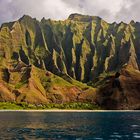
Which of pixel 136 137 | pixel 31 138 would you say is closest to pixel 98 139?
pixel 136 137

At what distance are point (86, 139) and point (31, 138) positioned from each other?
580 inches

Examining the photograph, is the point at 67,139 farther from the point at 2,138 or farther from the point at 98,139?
the point at 2,138

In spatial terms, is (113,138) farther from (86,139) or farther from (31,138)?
(31,138)

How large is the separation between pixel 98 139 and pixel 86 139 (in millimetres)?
3043

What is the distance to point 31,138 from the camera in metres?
103

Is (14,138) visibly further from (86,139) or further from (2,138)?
(86,139)

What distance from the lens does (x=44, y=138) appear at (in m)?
103

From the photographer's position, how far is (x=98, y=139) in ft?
326

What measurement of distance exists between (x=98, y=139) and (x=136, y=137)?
10.9 meters

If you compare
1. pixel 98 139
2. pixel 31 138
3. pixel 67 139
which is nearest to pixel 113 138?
pixel 98 139

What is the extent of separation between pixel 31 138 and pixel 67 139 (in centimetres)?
1026

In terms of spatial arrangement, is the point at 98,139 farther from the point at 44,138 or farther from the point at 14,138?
the point at 14,138

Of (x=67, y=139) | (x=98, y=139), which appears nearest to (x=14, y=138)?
→ (x=67, y=139)

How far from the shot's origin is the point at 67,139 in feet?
326
